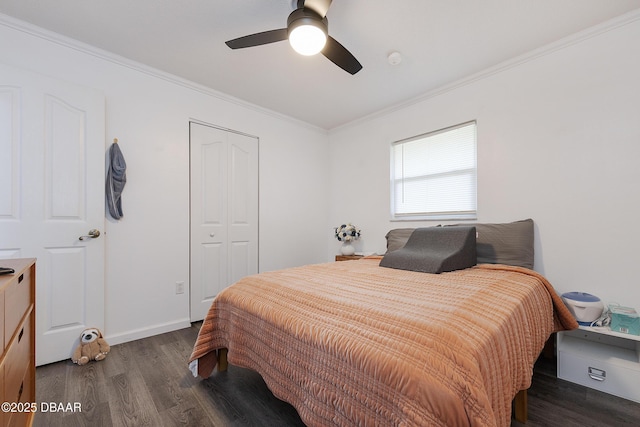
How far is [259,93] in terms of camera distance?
3.04m

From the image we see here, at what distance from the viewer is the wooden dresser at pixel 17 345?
88 centimetres

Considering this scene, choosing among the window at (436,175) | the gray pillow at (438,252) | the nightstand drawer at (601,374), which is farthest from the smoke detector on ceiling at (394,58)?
the nightstand drawer at (601,374)

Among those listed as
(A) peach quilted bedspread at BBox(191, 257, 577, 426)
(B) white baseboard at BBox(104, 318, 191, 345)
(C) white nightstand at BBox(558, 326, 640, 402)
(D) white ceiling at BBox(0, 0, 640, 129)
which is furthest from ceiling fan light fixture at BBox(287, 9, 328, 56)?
(B) white baseboard at BBox(104, 318, 191, 345)

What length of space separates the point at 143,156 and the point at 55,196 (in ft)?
2.36

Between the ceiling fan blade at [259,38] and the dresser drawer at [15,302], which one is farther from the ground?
the ceiling fan blade at [259,38]

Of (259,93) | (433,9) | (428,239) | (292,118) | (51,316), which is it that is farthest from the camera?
(292,118)

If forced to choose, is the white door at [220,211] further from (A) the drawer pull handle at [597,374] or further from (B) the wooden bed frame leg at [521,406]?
(A) the drawer pull handle at [597,374]

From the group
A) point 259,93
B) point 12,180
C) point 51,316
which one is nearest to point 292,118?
point 259,93

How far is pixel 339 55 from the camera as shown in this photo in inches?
74.8

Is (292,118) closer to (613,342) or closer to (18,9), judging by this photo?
(18,9)

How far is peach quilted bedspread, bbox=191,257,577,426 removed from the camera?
81 centimetres

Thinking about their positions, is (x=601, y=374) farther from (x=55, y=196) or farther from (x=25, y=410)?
(x=55, y=196)

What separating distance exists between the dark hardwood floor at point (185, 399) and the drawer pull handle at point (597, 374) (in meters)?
0.08

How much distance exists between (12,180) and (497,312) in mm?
3127
